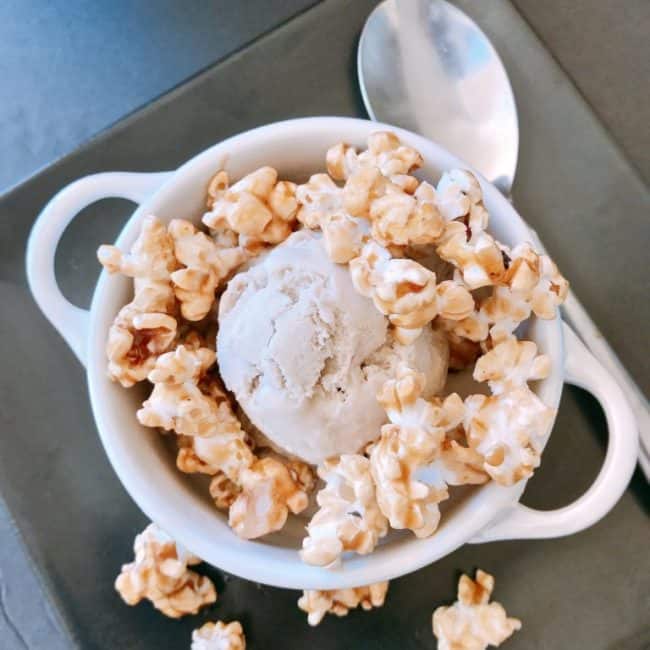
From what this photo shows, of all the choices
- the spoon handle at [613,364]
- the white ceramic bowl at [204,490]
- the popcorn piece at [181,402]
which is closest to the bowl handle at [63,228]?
the white ceramic bowl at [204,490]

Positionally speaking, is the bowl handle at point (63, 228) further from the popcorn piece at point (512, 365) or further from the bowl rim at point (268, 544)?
the popcorn piece at point (512, 365)

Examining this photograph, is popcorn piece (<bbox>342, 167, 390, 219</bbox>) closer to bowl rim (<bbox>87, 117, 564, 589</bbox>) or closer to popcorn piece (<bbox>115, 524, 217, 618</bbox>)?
bowl rim (<bbox>87, 117, 564, 589</bbox>)

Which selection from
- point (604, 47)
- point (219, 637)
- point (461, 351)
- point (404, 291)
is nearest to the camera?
point (404, 291)

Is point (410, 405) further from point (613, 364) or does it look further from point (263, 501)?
point (613, 364)

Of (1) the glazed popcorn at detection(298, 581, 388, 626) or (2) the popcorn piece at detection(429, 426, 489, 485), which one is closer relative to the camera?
(2) the popcorn piece at detection(429, 426, 489, 485)

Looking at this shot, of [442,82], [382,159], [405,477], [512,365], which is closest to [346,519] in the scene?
[405,477]

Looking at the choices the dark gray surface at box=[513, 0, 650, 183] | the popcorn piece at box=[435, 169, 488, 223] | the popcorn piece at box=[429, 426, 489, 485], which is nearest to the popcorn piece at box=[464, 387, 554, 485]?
the popcorn piece at box=[429, 426, 489, 485]

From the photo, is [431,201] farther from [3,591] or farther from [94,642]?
[3,591]
